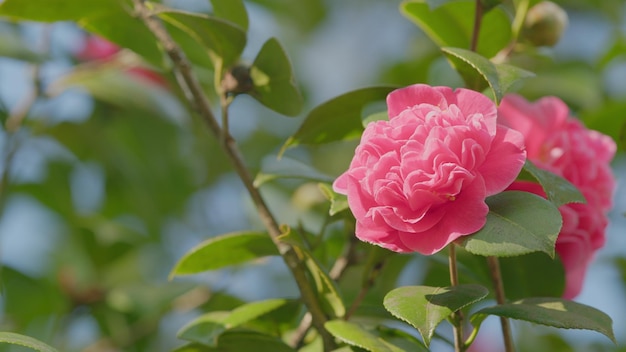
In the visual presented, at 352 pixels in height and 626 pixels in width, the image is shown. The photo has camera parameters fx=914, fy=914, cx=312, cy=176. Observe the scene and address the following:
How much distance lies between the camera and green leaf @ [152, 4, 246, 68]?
0.99 metres

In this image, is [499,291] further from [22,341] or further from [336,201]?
[22,341]

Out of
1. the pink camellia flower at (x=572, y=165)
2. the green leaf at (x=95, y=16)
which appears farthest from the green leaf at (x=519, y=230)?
the green leaf at (x=95, y=16)

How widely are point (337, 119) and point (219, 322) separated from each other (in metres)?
0.26

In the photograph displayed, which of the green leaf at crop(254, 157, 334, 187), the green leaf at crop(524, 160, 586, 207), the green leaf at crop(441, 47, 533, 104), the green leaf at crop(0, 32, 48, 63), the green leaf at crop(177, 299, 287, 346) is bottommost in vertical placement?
the green leaf at crop(177, 299, 287, 346)

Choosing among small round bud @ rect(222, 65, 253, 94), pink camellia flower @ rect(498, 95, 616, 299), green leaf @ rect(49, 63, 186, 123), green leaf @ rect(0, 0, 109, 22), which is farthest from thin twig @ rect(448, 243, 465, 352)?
green leaf @ rect(49, 63, 186, 123)

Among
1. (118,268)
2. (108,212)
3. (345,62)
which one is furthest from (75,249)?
(345,62)

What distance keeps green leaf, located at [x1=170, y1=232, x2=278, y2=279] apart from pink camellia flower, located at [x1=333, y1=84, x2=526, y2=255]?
223mm

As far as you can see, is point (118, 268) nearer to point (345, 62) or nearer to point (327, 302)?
point (327, 302)

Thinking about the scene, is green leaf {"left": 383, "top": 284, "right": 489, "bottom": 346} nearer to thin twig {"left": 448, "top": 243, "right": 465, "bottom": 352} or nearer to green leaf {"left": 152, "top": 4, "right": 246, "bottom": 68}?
thin twig {"left": 448, "top": 243, "right": 465, "bottom": 352}

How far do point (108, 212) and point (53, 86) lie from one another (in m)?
0.49

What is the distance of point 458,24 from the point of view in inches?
45.8

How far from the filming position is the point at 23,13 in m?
1.21

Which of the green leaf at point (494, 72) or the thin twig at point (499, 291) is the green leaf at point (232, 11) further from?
the thin twig at point (499, 291)

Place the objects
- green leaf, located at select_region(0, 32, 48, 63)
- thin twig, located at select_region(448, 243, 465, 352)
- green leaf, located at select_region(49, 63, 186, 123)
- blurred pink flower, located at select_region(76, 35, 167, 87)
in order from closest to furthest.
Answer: thin twig, located at select_region(448, 243, 465, 352) → green leaf, located at select_region(0, 32, 48, 63) → green leaf, located at select_region(49, 63, 186, 123) → blurred pink flower, located at select_region(76, 35, 167, 87)
